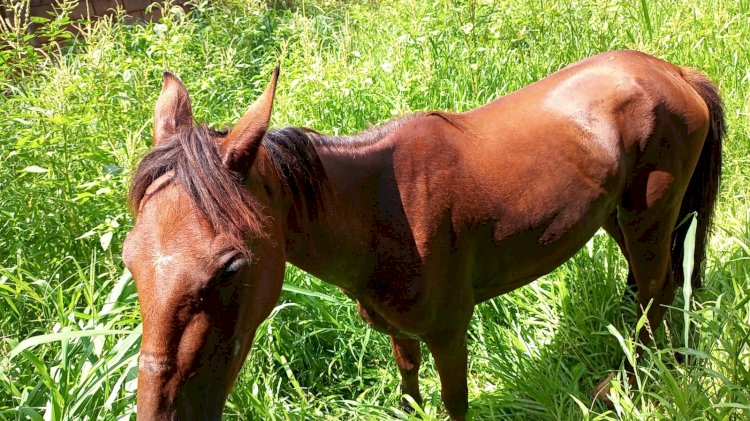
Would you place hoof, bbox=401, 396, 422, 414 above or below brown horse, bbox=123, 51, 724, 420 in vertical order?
below

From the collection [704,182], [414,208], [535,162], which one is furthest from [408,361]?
[704,182]

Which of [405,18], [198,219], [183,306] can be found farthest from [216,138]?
[405,18]

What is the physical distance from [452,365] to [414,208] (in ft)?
2.14

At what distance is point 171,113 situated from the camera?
187cm

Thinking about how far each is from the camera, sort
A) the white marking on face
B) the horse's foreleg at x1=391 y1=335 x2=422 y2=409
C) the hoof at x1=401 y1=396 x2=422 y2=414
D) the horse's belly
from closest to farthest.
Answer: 1. the white marking on face
2. the horse's belly
3. the horse's foreleg at x1=391 y1=335 x2=422 y2=409
4. the hoof at x1=401 y1=396 x2=422 y2=414

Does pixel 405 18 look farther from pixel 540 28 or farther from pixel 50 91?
pixel 50 91

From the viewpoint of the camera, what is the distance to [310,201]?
1.91 m

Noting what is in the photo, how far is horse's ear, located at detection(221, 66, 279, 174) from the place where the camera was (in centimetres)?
156

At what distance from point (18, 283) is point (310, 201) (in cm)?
147

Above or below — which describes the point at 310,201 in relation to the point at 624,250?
above

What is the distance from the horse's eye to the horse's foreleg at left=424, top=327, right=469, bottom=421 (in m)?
0.95

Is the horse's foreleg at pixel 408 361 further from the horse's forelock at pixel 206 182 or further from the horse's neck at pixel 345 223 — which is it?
the horse's forelock at pixel 206 182

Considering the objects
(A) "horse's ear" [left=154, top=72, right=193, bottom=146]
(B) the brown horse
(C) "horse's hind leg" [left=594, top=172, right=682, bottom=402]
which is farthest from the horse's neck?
(C) "horse's hind leg" [left=594, top=172, right=682, bottom=402]

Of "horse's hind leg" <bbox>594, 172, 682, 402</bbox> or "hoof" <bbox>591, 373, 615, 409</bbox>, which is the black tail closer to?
"horse's hind leg" <bbox>594, 172, 682, 402</bbox>
